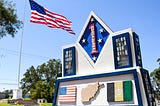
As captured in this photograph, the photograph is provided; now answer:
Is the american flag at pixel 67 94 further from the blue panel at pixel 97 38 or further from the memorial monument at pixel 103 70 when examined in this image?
the blue panel at pixel 97 38

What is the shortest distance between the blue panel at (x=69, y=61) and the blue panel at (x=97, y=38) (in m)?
0.97

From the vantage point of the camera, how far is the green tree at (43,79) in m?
65.7

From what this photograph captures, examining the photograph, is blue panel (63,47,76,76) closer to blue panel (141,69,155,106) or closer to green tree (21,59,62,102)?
blue panel (141,69,155,106)

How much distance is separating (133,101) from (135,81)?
1.06 meters

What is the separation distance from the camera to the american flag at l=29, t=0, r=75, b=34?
17.9 meters

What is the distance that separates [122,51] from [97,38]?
7.48 feet

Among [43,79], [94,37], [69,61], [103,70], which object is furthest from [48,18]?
[43,79]

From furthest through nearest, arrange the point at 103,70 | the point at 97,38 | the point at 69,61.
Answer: the point at 69,61, the point at 97,38, the point at 103,70

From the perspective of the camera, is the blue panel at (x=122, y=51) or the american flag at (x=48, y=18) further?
the american flag at (x=48, y=18)

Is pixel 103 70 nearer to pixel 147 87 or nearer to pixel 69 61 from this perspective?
pixel 147 87

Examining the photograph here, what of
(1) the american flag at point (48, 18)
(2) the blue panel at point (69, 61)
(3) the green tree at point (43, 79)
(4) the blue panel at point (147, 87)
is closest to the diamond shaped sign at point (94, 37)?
(2) the blue panel at point (69, 61)

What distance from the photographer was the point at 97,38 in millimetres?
15680

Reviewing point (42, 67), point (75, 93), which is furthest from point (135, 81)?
point (42, 67)

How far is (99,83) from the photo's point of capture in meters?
14.5
